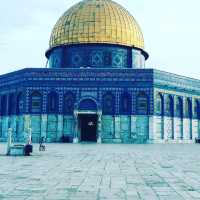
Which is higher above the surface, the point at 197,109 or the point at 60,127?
the point at 197,109

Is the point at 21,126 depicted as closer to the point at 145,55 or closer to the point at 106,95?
the point at 106,95

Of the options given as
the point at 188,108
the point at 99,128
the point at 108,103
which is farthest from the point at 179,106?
the point at 99,128

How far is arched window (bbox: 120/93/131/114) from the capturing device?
103ft

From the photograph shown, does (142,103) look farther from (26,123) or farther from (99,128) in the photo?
(26,123)

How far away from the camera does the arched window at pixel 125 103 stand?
31.4 metres

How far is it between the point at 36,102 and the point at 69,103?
2.78 meters

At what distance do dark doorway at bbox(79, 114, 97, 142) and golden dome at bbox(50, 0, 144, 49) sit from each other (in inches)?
289

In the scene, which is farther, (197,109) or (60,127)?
(197,109)

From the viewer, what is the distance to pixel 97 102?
1234 inches

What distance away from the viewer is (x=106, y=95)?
31.6m

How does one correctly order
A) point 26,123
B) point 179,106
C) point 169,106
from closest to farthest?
point 26,123, point 169,106, point 179,106

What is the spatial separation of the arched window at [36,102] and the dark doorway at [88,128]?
3711 mm

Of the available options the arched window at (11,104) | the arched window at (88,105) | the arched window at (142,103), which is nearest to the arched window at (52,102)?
the arched window at (88,105)

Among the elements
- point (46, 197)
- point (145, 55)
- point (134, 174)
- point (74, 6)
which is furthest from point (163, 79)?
point (46, 197)
